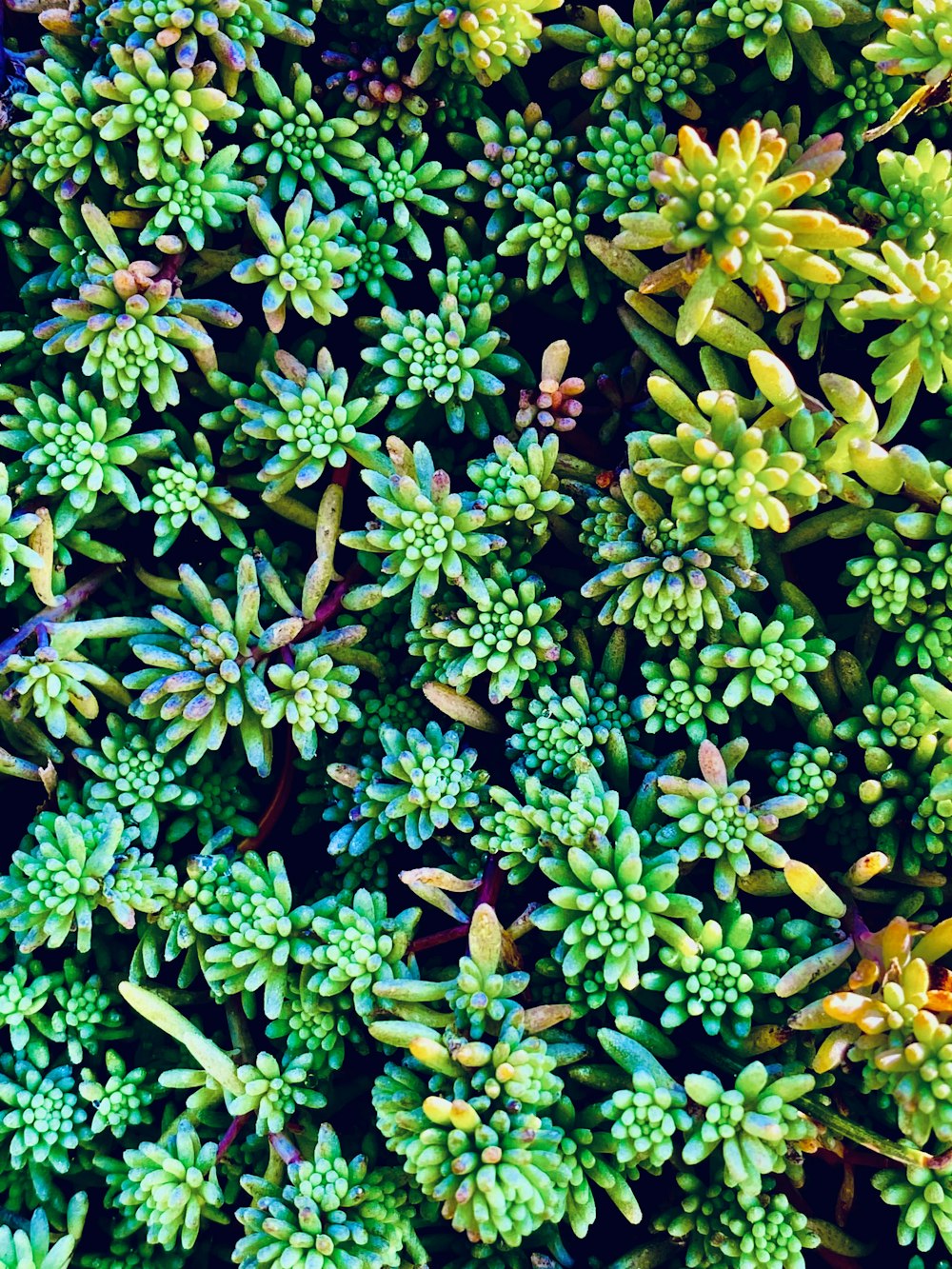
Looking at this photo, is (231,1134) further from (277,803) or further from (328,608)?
(328,608)

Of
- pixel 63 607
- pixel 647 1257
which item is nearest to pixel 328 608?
pixel 63 607

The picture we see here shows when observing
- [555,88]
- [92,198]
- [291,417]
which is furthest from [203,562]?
[555,88]

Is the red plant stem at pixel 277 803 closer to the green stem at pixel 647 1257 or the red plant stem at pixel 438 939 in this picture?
the red plant stem at pixel 438 939

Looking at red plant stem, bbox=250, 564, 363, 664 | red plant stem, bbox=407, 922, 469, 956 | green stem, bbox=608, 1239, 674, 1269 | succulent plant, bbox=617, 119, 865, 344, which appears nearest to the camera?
succulent plant, bbox=617, 119, 865, 344

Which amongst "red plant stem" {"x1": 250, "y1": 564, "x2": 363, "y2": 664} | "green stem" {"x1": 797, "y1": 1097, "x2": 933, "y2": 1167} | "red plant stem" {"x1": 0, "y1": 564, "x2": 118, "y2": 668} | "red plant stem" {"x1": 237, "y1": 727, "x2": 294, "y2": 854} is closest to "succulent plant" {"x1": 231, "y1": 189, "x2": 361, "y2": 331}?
"red plant stem" {"x1": 250, "y1": 564, "x2": 363, "y2": 664}

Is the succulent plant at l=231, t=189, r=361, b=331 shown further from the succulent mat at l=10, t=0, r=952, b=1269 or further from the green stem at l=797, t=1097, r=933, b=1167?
the green stem at l=797, t=1097, r=933, b=1167

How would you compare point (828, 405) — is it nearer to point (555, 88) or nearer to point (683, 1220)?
point (555, 88)
